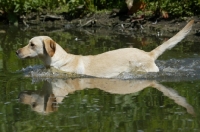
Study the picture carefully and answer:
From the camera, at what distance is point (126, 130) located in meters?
6.21

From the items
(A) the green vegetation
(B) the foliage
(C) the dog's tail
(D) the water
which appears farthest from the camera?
(A) the green vegetation

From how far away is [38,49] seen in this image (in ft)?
30.8

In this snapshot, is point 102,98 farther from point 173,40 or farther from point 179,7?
point 179,7

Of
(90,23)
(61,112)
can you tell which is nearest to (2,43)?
(90,23)

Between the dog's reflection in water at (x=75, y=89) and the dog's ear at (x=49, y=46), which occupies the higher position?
the dog's ear at (x=49, y=46)

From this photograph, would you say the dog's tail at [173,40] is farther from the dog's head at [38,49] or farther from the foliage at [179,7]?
the foliage at [179,7]

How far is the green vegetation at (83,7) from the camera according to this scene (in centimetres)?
1599

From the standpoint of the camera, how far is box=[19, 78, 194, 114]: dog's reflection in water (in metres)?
7.52

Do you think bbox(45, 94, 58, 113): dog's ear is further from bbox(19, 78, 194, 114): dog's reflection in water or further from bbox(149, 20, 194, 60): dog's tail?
bbox(149, 20, 194, 60): dog's tail

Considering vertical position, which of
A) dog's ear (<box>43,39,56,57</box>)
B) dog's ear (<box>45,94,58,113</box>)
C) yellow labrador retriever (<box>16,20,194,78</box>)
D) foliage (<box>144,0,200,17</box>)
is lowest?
dog's ear (<box>45,94,58,113</box>)

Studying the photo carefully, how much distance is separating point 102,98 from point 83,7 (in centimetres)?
1066

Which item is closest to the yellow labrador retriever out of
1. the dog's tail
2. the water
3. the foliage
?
the dog's tail

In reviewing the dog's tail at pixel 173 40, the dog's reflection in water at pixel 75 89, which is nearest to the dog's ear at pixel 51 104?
the dog's reflection in water at pixel 75 89

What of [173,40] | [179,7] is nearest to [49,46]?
[173,40]
